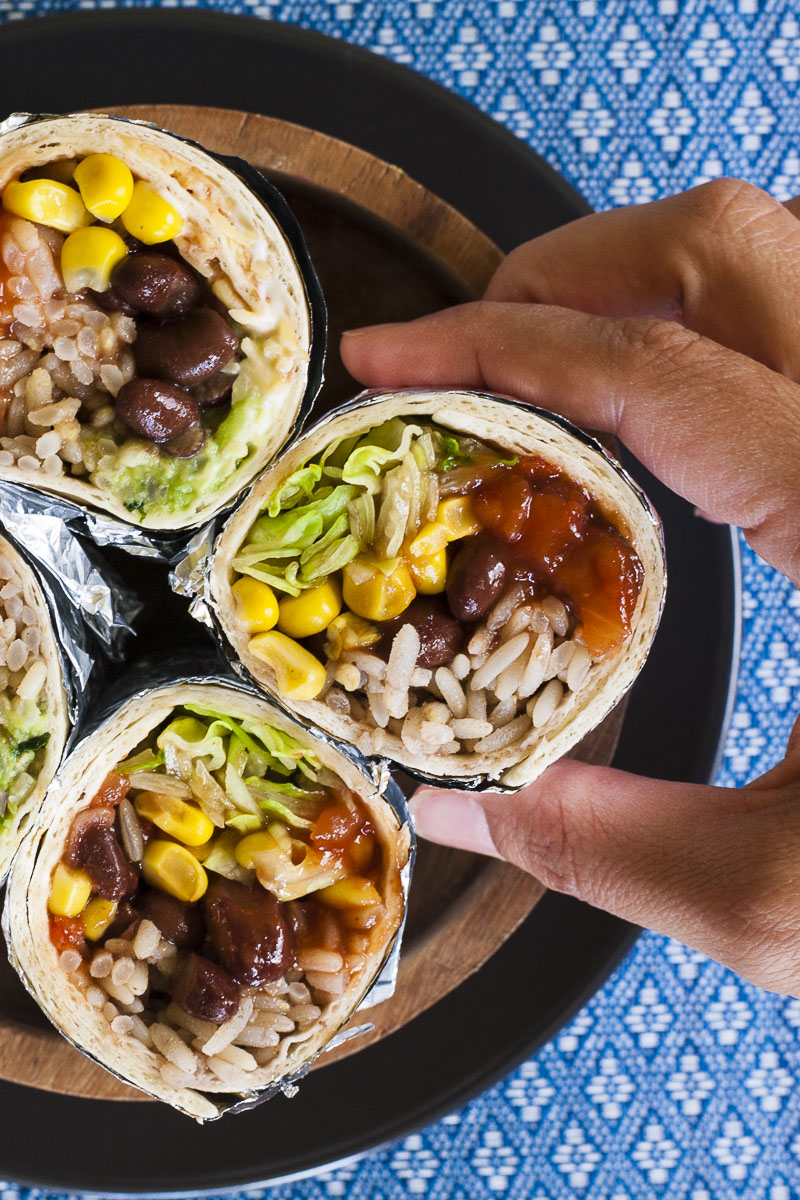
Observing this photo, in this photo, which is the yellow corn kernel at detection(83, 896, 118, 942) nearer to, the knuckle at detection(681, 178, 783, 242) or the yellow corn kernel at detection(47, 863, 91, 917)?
the yellow corn kernel at detection(47, 863, 91, 917)

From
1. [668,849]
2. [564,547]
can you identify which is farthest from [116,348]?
[668,849]

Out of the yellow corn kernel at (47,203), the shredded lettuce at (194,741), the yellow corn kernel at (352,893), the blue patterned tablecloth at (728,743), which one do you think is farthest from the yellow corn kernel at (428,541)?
the blue patterned tablecloth at (728,743)

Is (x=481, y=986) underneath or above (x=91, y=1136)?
above

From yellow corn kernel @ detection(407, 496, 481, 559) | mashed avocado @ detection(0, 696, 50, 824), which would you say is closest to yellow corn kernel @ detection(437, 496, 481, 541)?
yellow corn kernel @ detection(407, 496, 481, 559)

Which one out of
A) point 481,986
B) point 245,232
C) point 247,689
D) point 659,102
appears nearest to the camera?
point 245,232

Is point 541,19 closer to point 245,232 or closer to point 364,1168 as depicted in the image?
point 245,232

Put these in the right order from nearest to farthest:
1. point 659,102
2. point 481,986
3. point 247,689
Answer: point 247,689 → point 481,986 → point 659,102

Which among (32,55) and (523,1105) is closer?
(32,55)

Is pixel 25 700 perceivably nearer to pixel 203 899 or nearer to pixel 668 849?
pixel 203 899

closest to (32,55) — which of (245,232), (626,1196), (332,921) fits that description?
(245,232)
